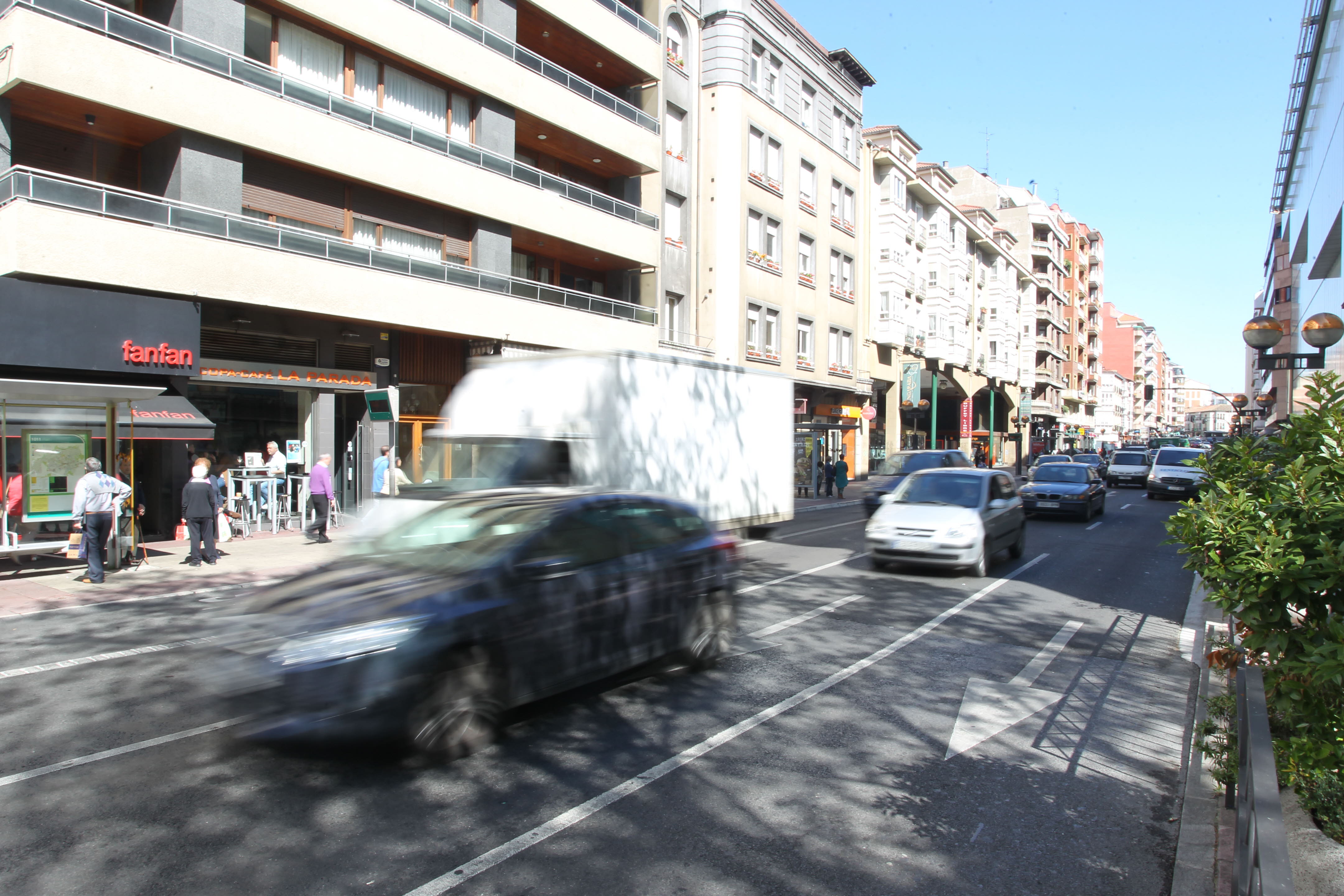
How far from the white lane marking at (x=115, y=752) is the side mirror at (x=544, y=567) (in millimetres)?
1763

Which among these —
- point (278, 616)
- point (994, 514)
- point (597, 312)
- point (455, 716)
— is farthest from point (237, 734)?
point (597, 312)

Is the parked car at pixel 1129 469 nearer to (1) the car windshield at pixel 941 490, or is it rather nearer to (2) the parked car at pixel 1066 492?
(2) the parked car at pixel 1066 492

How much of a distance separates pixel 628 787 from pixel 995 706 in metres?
3.14

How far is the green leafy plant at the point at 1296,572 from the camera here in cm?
353

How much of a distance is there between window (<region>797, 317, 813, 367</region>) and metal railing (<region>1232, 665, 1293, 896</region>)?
31.4 meters

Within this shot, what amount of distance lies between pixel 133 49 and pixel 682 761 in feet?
49.9

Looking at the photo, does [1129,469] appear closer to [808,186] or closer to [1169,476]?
[1169,476]

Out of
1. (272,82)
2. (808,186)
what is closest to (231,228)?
(272,82)

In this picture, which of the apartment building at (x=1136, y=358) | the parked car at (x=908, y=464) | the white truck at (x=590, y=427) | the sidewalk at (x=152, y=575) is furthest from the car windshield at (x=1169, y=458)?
the apartment building at (x=1136, y=358)

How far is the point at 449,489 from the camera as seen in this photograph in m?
7.92

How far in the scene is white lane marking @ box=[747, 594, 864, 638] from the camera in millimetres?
8570

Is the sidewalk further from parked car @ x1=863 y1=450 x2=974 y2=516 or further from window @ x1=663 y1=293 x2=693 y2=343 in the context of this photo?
window @ x1=663 y1=293 x2=693 y2=343

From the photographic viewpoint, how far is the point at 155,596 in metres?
10.6

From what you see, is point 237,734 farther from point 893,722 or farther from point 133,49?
point 133,49
